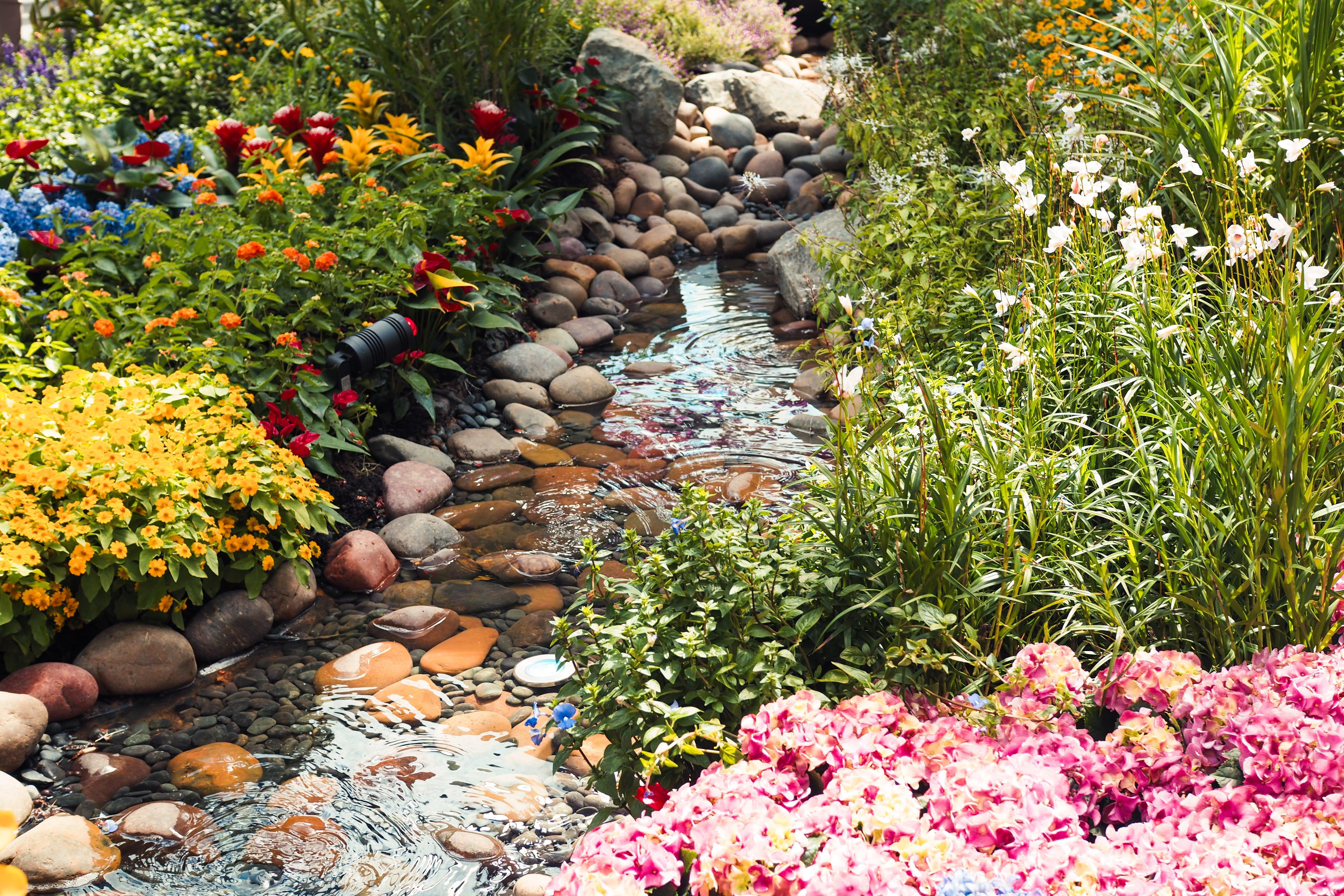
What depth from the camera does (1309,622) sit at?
2.05m

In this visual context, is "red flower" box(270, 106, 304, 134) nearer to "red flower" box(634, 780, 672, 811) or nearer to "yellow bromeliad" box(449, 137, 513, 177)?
"yellow bromeliad" box(449, 137, 513, 177)

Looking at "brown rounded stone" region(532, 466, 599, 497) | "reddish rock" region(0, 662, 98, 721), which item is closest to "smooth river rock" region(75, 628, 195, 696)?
"reddish rock" region(0, 662, 98, 721)

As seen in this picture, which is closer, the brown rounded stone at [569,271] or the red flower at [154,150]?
the red flower at [154,150]

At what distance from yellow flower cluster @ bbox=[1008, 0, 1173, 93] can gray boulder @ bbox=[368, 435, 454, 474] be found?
3.42 meters

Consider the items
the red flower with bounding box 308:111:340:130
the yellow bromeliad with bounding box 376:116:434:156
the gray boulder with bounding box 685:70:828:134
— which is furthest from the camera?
the gray boulder with bounding box 685:70:828:134

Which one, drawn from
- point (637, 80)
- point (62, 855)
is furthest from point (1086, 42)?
point (62, 855)

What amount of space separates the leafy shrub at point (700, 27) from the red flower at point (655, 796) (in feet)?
25.7

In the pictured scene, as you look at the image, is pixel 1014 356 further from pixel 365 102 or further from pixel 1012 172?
pixel 365 102

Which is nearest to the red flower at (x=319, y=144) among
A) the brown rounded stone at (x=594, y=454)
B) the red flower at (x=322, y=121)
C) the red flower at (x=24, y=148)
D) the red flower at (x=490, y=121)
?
the red flower at (x=322, y=121)

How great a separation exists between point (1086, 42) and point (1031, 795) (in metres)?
5.37

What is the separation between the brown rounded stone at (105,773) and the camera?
2746 millimetres

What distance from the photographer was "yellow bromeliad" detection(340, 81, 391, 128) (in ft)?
19.8

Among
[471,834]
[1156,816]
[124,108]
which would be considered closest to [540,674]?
[471,834]

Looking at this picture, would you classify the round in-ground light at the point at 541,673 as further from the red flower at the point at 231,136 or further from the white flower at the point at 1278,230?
the red flower at the point at 231,136
